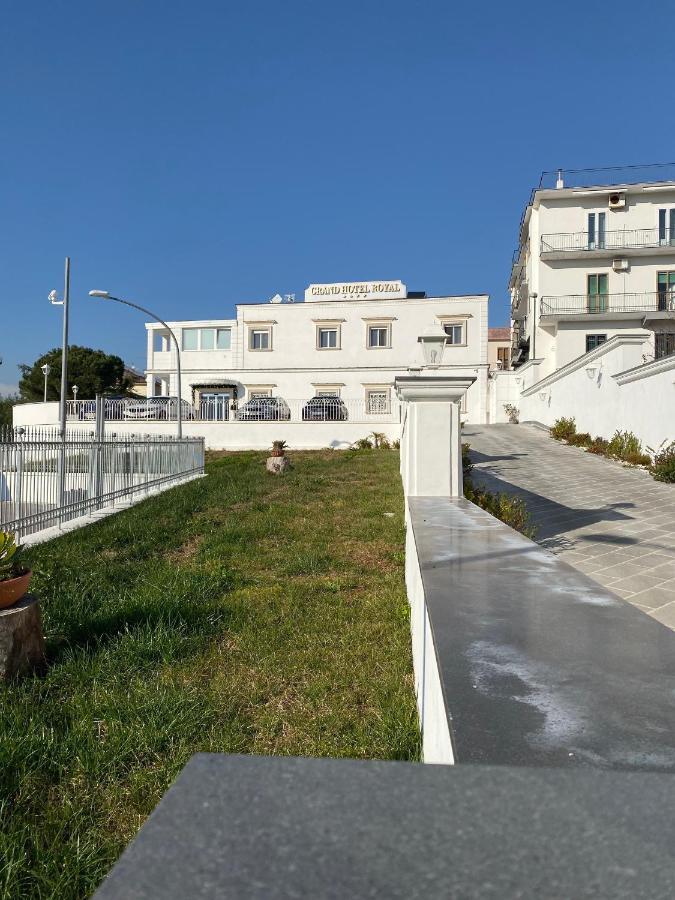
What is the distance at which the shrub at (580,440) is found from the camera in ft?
63.4

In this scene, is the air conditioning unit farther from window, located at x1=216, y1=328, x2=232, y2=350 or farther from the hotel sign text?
window, located at x1=216, y1=328, x2=232, y2=350

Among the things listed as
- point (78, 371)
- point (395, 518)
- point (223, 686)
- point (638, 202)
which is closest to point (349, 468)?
point (395, 518)

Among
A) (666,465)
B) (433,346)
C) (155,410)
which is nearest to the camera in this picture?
(433,346)

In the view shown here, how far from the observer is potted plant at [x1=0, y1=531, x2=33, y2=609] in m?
3.58

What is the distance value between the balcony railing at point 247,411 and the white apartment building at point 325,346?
599 centimetres

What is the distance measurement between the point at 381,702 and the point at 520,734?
1840 millimetres

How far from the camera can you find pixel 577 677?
5.51 ft

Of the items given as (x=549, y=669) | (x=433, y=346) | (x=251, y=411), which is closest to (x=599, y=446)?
(x=433, y=346)

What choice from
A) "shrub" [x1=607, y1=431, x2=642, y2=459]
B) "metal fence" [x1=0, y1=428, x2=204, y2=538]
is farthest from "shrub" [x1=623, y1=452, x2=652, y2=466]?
"metal fence" [x1=0, y1=428, x2=204, y2=538]

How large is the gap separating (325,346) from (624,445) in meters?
23.3

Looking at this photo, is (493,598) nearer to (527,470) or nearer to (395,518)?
(395,518)

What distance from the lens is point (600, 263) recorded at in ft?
112

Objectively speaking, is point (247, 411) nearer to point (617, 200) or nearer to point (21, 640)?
point (617, 200)

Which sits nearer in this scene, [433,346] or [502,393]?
[433,346]
